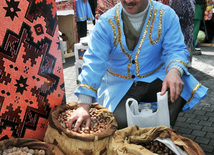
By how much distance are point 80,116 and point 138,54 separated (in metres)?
0.94

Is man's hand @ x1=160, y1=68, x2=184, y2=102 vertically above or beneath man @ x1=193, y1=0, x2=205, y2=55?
beneath

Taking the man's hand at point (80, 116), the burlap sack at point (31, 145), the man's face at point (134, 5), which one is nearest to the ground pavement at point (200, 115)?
the man's hand at point (80, 116)

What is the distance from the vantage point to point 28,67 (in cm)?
233

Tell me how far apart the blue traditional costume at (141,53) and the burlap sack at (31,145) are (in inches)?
30.6

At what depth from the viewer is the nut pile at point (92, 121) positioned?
7.28 feet

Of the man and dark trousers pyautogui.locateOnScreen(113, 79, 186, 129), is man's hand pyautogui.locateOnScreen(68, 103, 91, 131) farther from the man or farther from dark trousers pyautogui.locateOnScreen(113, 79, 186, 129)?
the man

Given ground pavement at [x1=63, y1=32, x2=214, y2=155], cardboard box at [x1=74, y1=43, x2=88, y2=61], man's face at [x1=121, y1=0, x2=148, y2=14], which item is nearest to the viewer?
man's face at [x1=121, y1=0, x2=148, y2=14]

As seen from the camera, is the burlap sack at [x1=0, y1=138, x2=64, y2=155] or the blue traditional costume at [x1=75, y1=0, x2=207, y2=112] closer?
the burlap sack at [x1=0, y1=138, x2=64, y2=155]

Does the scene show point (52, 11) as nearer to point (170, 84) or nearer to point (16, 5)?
point (16, 5)

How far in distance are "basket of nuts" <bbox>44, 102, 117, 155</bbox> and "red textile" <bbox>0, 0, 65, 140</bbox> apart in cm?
22

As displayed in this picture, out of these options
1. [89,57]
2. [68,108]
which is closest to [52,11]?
[89,57]

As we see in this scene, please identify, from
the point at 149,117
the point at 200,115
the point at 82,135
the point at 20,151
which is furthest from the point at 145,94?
the point at 200,115

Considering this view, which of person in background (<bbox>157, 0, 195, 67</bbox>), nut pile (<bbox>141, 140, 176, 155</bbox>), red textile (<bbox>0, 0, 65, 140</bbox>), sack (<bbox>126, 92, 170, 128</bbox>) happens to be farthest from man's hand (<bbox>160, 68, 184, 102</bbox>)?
person in background (<bbox>157, 0, 195, 67</bbox>)

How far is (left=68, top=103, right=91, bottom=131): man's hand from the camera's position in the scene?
7.29 ft
